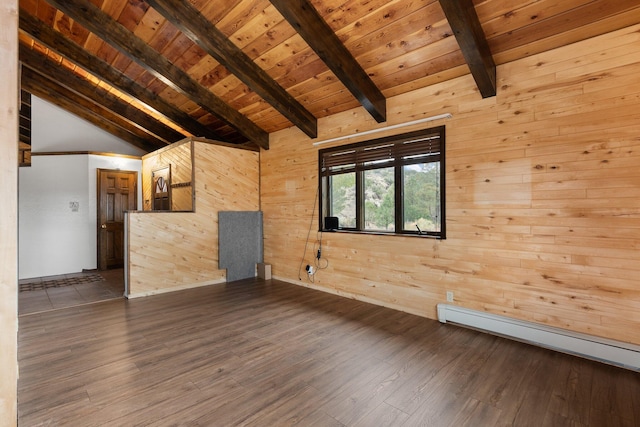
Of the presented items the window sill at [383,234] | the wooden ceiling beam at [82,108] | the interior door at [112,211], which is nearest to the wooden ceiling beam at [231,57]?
the window sill at [383,234]

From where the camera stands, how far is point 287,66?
3.77 m

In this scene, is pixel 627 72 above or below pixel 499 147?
above

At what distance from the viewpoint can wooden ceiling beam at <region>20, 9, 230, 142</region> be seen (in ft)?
13.5

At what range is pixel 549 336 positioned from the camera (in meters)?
2.69

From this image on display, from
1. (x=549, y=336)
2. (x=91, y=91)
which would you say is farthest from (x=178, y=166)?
(x=549, y=336)

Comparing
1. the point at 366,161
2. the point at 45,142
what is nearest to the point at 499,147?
the point at 366,161

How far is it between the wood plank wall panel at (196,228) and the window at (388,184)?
5.61 feet

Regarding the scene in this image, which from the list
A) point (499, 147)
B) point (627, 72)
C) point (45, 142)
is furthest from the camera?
point (45, 142)

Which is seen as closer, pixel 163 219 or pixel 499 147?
pixel 499 147

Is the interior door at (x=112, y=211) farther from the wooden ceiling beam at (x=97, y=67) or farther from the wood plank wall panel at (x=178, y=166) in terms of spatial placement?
the wooden ceiling beam at (x=97, y=67)

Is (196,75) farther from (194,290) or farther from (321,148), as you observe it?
(194,290)

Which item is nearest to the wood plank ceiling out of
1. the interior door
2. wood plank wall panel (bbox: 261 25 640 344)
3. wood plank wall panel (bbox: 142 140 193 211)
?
wood plank wall panel (bbox: 261 25 640 344)

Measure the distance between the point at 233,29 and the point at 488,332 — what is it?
4.24 m

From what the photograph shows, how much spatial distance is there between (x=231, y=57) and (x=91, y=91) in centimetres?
367
